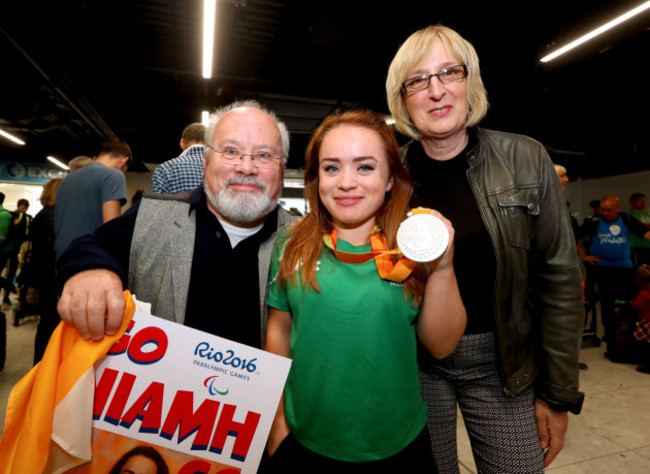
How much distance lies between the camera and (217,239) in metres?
1.37

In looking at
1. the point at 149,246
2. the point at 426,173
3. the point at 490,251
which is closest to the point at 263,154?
the point at 149,246

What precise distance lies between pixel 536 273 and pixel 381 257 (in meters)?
0.62

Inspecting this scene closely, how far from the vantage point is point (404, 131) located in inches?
58.1

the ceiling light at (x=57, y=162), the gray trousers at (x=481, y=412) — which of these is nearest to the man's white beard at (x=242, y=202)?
the gray trousers at (x=481, y=412)

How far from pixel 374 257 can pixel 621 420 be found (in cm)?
360

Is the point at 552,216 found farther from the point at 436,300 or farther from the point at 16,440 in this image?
the point at 16,440

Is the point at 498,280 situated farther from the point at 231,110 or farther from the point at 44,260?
the point at 44,260

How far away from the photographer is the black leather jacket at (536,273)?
121 cm

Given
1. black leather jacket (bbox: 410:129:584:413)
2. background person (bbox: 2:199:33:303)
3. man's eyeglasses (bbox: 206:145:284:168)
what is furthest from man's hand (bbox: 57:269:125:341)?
background person (bbox: 2:199:33:303)

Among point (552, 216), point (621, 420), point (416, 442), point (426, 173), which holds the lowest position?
point (621, 420)

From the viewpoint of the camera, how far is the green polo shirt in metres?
1.05

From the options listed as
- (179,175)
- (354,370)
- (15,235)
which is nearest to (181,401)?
(354,370)

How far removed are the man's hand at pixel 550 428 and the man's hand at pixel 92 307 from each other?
145 cm

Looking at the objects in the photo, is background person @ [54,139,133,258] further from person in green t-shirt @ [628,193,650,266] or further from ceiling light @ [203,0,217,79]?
person in green t-shirt @ [628,193,650,266]
